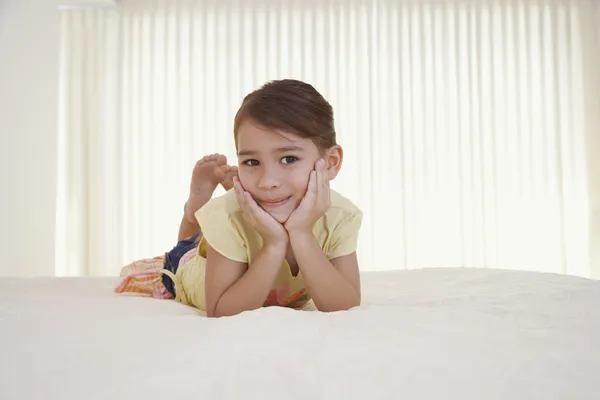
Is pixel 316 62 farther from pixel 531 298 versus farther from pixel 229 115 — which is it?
pixel 531 298

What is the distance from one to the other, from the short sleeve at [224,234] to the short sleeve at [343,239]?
0.21 metres

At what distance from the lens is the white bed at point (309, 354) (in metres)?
0.59

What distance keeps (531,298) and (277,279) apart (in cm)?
54

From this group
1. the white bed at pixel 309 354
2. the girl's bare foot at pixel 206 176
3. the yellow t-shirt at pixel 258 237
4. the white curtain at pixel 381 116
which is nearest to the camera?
the white bed at pixel 309 354

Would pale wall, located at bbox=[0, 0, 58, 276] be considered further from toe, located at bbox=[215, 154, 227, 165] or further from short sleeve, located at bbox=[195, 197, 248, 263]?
short sleeve, located at bbox=[195, 197, 248, 263]

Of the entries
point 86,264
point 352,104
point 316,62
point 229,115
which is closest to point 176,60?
point 229,115

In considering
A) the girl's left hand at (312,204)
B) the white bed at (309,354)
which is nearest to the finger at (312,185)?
the girl's left hand at (312,204)

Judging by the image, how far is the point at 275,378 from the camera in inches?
24.1

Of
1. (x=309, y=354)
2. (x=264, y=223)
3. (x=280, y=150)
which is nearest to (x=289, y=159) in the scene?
(x=280, y=150)

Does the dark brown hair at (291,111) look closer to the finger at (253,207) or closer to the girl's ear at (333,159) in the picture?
the girl's ear at (333,159)

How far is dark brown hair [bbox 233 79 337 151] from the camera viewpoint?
48.9 inches

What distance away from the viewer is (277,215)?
128 centimetres

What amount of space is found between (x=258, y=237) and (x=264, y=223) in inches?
5.4

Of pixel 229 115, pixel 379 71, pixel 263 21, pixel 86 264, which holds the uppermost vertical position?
pixel 263 21
